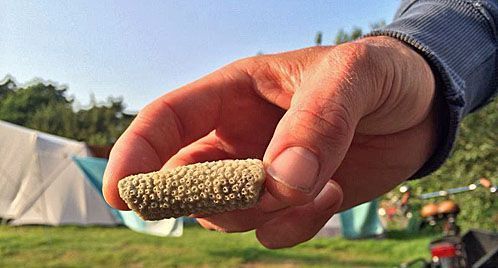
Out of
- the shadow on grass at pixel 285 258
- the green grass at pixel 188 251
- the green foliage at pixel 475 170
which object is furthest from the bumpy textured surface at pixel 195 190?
the shadow on grass at pixel 285 258

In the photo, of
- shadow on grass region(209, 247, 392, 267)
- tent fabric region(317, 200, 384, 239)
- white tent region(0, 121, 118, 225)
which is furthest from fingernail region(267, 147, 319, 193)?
white tent region(0, 121, 118, 225)

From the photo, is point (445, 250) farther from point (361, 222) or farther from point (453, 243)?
point (361, 222)

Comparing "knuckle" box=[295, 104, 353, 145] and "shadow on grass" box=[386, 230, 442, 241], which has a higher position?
"knuckle" box=[295, 104, 353, 145]

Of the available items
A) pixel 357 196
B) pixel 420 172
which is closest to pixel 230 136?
pixel 357 196

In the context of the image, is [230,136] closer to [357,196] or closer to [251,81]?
[251,81]

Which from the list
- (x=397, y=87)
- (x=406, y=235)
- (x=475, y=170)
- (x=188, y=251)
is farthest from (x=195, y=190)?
(x=406, y=235)

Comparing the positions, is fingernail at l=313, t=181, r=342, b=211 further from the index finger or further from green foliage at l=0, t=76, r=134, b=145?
green foliage at l=0, t=76, r=134, b=145
